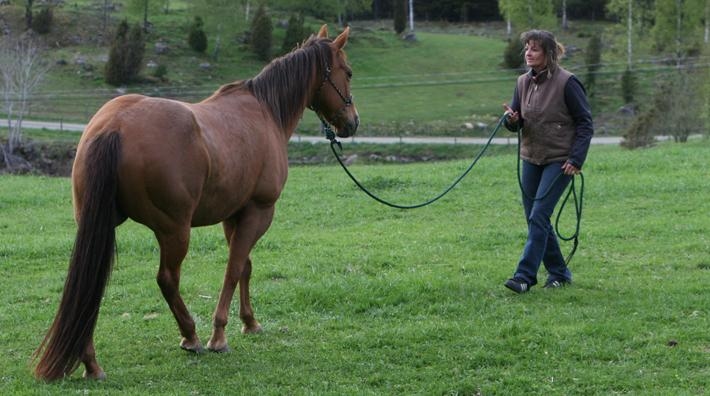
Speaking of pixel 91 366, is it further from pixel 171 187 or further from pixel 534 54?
pixel 534 54

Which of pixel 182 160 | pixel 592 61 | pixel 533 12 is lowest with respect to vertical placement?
pixel 592 61

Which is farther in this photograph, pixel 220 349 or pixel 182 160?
pixel 220 349

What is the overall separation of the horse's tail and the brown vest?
4124 mm

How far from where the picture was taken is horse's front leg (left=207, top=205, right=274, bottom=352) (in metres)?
6.51

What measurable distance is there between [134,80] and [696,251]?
128ft

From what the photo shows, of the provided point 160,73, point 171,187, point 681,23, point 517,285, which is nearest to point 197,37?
point 160,73

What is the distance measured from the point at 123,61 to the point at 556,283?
128 feet

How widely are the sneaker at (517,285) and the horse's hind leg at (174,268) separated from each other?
3161 millimetres

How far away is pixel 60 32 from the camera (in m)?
51.7

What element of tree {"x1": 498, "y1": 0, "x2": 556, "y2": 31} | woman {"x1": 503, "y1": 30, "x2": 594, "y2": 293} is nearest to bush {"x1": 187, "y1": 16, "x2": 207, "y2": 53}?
tree {"x1": 498, "y1": 0, "x2": 556, "y2": 31}

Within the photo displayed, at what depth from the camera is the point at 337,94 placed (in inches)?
297

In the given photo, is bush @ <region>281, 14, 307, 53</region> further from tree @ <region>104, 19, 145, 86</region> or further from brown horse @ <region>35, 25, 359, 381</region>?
brown horse @ <region>35, 25, 359, 381</region>

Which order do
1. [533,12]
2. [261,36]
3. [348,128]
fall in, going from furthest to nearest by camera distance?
1. [533,12]
2. [261,36]
3. [348,128]

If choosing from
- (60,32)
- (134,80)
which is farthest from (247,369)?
(60,32)
